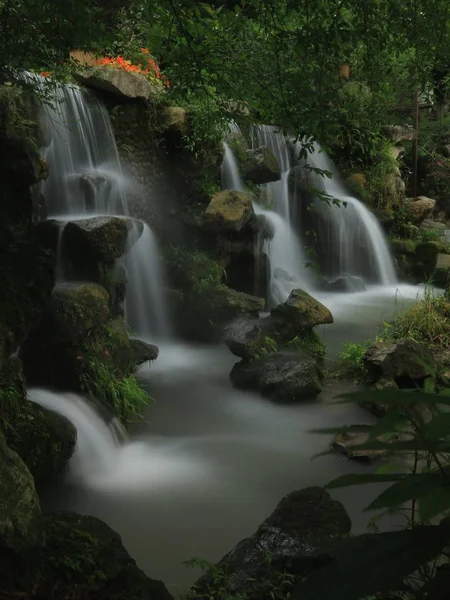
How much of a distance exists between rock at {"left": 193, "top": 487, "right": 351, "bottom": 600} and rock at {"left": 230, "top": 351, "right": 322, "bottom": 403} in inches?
110

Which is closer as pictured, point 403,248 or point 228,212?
point 228,212

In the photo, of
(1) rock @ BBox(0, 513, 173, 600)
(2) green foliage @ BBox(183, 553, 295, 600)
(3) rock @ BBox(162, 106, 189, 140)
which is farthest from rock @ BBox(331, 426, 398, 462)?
(3) rock @ BBox(162, 106, 189, 140)

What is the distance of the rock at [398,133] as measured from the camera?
16.3m

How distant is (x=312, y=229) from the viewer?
12992 millimetres

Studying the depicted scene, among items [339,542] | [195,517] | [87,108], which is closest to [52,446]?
[195,517]

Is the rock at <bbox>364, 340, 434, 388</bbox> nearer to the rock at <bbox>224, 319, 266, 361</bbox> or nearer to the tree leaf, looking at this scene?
the rock at <bbox>224, 319, 266, 361</bbox>

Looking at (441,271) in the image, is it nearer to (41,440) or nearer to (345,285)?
(345,285)

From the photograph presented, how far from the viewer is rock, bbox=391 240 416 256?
14.0 meters

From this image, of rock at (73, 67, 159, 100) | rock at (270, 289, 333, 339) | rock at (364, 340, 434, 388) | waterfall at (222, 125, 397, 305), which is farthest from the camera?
waterfall at (222, 125, 397, 305)

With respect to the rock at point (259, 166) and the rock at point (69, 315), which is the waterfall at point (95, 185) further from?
the rock at point (69, 315)

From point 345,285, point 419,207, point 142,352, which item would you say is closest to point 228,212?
point 142,352

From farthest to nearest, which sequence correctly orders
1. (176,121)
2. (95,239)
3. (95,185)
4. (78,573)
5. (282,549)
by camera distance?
(176,121) < (95,185) < (95,239) < (282,549) < (78,573)

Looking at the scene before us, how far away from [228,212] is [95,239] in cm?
313

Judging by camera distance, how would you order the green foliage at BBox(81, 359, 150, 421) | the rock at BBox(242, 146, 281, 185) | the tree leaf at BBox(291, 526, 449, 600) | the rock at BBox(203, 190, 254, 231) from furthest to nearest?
the rock at BBox(242, 146, 281, 185)
the rock at BBox(203, 190, 254, 231)
the green foliage at BBox(81, 359, 150, 421)
the tree leaf at BBox(291, 526, 449, 600)
